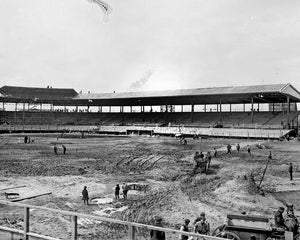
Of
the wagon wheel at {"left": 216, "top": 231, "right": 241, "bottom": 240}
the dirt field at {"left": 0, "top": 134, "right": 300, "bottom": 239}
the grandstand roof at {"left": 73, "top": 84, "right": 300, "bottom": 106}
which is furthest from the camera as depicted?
the grandstand roof at {"left": 73, "top": 84, "right": 300, "bottom": 106}

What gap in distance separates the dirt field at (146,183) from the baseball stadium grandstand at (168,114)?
95.4 feet

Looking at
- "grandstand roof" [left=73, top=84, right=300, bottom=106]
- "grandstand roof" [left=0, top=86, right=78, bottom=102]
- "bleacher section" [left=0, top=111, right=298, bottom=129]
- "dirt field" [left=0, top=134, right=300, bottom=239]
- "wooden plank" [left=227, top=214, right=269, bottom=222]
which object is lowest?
"dirt field" [left=0, top=134, right=300, bottom=239]

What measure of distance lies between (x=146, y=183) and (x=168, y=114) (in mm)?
61327

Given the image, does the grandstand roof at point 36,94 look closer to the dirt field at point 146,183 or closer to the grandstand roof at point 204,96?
the grandstand roof at point 204,96

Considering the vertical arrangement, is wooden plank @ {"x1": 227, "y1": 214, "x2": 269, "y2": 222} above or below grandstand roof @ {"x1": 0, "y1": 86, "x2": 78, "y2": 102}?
below

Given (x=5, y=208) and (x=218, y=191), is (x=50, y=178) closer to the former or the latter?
(x=5, y=208)

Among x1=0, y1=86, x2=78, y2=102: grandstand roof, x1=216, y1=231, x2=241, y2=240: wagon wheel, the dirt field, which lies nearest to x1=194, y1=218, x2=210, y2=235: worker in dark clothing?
x1=216, y1=231, x2=241, y2=240: wagon wheel

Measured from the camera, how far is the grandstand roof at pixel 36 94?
78.6 meters

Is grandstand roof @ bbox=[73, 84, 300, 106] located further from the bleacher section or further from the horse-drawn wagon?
the horse-drawn wagon

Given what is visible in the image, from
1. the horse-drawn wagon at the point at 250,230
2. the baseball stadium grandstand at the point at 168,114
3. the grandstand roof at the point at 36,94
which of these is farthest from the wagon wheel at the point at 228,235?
the grandstand roof at the point at 36,94

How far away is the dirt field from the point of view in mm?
13070

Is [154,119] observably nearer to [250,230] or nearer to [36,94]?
[36,94]

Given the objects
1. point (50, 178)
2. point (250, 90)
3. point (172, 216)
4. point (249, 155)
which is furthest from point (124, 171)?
point (250, 90)

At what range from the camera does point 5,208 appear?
545 inches
